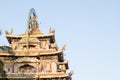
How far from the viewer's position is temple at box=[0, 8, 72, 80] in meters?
38.5

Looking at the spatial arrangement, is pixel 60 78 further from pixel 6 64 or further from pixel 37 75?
pixel 6 64

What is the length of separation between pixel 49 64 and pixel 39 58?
1.57m

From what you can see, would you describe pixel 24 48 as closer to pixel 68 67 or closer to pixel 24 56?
pixel 24 56

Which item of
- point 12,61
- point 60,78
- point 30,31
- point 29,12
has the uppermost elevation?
point 29,12

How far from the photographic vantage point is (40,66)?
133ft

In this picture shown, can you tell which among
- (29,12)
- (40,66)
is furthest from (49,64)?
(29,12)

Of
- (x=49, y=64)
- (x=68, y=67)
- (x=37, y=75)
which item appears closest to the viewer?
(x=37, y=75)

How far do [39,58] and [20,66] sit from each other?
2.57 metres

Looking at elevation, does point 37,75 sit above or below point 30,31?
below

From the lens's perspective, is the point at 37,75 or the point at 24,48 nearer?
the point at 37,75

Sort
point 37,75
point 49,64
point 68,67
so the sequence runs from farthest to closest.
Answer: point 68,67 → point 49,64 → point 37,75

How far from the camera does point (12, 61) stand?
41.2 metres

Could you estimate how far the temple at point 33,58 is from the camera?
126 ft

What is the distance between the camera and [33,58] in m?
41.2
